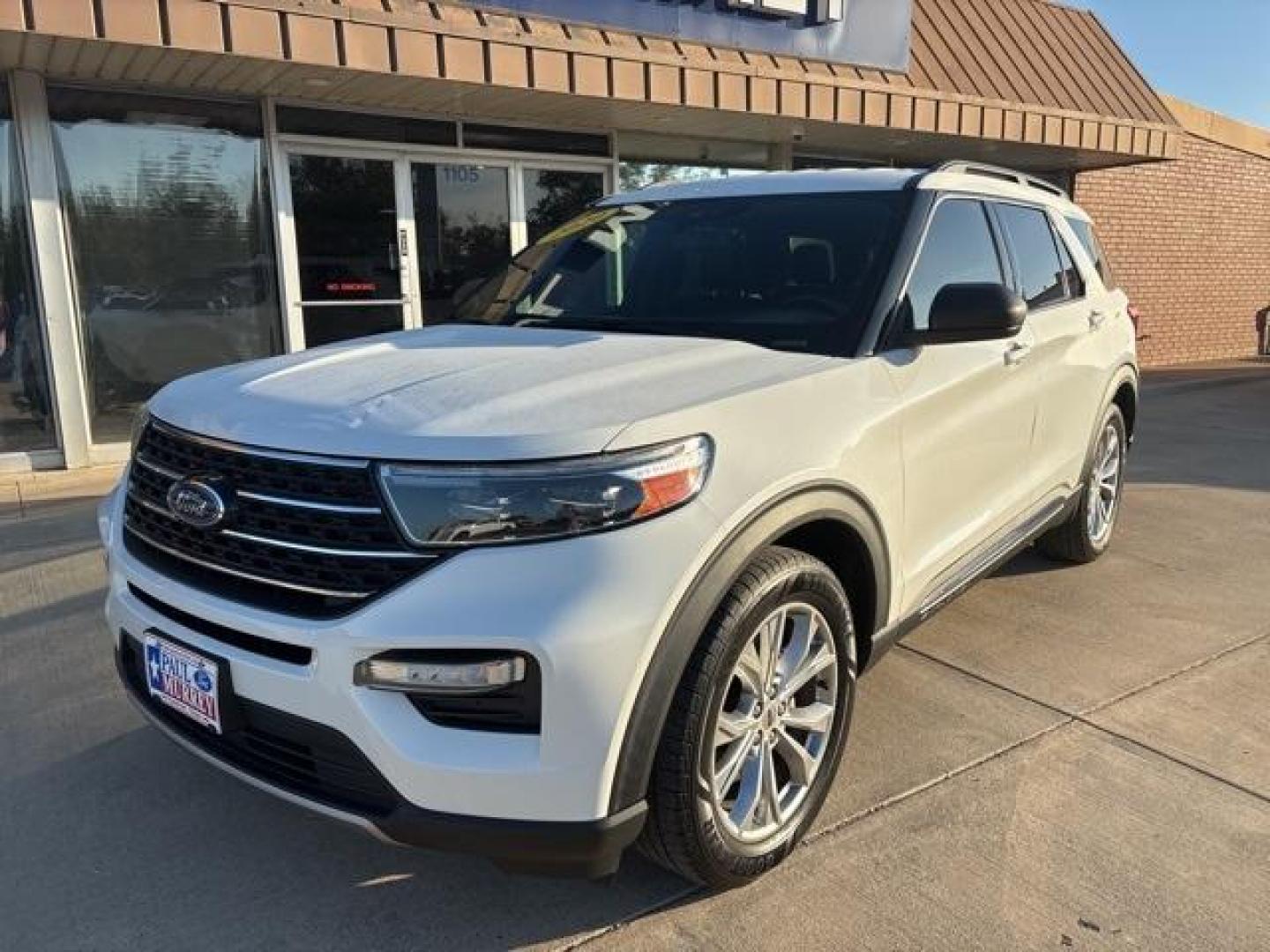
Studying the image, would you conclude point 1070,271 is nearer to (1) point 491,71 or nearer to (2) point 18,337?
(1) point 491,71

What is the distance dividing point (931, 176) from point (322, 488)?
237 centimetres

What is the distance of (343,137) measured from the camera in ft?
27.3

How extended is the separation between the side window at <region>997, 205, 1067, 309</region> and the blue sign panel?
16.1ft

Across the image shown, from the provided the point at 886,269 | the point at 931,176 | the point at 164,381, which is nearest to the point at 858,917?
the point at 886,269

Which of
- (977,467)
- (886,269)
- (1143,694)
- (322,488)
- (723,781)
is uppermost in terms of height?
(886,269)

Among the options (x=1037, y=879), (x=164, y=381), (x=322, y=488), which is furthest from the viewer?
(x=164, y=381)

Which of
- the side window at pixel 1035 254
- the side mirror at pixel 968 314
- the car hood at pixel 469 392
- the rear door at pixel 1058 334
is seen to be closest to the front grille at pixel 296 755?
the car hood at pixel 469 392

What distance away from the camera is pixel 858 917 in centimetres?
240

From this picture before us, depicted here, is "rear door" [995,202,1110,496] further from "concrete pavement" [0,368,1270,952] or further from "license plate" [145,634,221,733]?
"license plate" [145,634,221,733]

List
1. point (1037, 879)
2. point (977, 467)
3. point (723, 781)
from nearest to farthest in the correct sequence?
point (723, 781), point (1037, 879), point (977, 467)

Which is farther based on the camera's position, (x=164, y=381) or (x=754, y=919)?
(x=164, y=381)

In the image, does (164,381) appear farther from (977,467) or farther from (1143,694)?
(1143,694)

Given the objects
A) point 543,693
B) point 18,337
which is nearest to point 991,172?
point 543,693

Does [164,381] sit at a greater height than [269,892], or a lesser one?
greater
